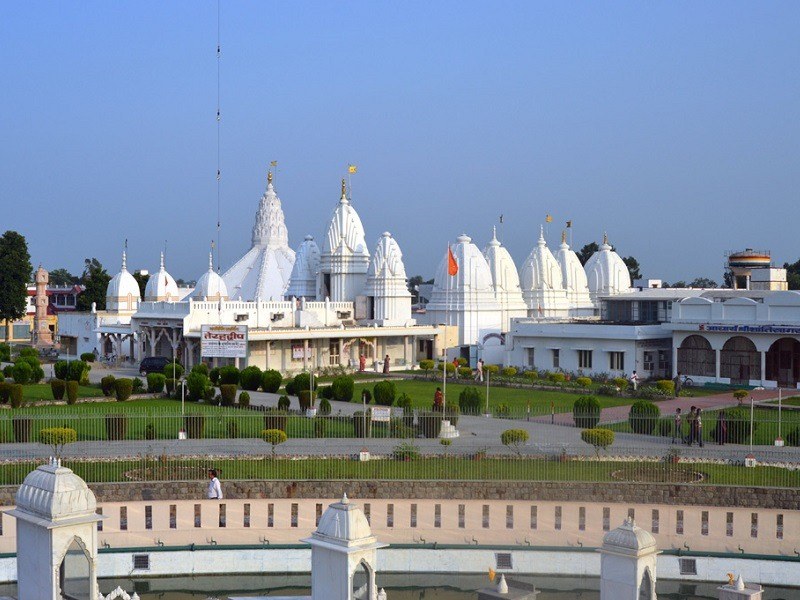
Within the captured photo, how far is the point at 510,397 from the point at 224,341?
14.5 meters

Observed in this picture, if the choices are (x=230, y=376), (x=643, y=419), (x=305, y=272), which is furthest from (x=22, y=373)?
(x=643, y=419)

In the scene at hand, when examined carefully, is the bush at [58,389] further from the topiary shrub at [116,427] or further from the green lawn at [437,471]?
the green lawn at [437,471]

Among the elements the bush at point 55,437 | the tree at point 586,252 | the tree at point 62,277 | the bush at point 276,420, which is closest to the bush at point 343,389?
the bush at point 276,420

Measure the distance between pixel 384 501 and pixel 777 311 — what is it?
2743cm

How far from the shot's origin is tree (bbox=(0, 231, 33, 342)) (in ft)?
238

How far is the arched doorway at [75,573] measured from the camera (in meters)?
14.0

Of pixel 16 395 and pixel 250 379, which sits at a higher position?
pixel 250 379

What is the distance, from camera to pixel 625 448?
2816 cm

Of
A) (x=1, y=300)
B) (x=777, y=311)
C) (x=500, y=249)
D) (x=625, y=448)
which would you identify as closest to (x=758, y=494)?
(x=625, y=448)

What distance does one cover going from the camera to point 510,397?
43.9 metres

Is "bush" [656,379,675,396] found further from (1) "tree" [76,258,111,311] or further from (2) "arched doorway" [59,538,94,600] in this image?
(1) "tree" [76,258,111,311]

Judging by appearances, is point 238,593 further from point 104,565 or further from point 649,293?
point 649,293

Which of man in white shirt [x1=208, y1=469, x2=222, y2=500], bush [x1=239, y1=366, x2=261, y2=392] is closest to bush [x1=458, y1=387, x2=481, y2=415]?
bush [x1=239, y1=366, x2=261, y2=392]

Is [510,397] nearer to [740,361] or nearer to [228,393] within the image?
[228,393]
